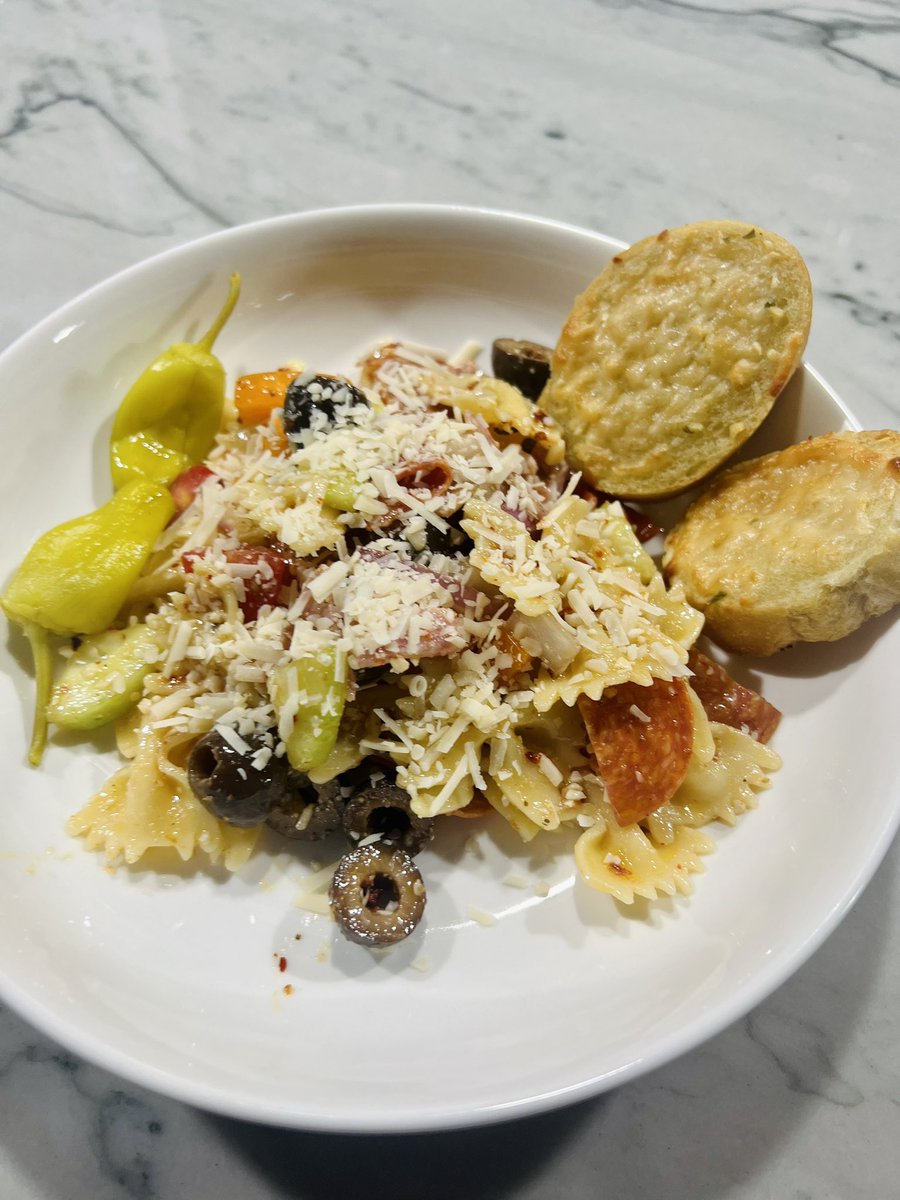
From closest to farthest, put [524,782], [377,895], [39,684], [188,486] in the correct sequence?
[377,895]
[524,782]
[39,684]
[188,486]

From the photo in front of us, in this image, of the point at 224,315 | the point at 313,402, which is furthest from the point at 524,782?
the point at 224,315

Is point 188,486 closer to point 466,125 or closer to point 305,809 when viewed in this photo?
point 305,809

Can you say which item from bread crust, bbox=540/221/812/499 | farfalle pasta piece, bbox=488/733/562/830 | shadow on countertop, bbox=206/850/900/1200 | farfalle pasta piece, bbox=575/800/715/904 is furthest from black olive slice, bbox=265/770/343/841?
bread crust, bbox=540/221/812/499

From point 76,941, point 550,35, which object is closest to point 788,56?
point 550,35

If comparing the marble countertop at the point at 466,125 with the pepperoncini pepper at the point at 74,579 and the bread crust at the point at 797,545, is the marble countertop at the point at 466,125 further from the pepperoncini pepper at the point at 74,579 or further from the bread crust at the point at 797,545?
the pepperoncini pepper at the point at 74,579

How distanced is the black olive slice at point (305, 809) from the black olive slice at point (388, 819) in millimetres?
55

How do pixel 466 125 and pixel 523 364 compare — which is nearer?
pixel 523 364

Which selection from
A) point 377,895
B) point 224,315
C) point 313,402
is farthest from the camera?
point 224,315

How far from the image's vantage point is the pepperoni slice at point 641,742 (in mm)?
2566

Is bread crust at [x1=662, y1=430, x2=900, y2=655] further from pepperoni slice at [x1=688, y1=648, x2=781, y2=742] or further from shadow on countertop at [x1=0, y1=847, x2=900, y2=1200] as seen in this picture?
shadow on countertop at [x1=0, y1=847, x2=900, y2=1200]

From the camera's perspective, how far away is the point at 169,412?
325 centimetres

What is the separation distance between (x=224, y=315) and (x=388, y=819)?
6.73 feet

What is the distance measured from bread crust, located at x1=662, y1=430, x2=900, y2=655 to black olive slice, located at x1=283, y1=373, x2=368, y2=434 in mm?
1294

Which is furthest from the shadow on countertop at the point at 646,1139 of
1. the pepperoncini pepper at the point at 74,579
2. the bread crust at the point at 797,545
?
the pepperoncini pepper at the point at 74,579
